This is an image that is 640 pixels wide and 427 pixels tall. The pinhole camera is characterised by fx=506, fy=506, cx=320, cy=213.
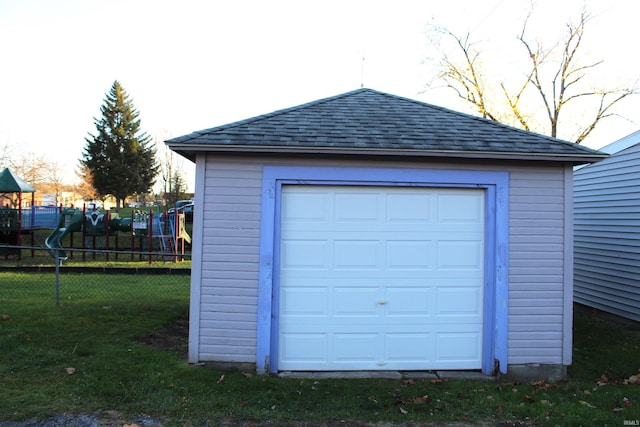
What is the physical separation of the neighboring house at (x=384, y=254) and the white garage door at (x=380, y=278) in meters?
0.01

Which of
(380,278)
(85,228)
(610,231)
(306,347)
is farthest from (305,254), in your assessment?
(85,228)

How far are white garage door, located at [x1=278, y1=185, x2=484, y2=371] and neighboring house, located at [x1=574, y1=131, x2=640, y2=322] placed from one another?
16.4 ft

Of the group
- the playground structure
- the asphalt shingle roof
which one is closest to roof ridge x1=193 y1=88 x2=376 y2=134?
the asphalt shingle roof

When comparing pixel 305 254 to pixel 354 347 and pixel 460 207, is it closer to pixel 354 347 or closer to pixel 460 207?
pixel 354 347

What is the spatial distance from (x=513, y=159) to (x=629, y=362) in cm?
331

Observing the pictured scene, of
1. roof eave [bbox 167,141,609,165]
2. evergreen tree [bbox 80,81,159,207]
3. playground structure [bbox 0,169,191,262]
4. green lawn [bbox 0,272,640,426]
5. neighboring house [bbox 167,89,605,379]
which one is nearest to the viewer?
green lawn [bbox 0,272,640,426]

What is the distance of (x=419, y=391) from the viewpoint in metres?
5.44

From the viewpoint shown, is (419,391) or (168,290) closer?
(419,391)

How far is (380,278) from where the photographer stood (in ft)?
20.3

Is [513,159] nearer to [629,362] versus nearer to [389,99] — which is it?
[389,99]

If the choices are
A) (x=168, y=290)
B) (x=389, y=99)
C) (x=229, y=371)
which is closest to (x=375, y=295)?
(x=229, y=371)

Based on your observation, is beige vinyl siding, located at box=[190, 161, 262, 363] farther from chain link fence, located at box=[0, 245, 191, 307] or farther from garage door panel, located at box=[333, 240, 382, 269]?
chain link fence, located at box=[0, 245, 191, 307]

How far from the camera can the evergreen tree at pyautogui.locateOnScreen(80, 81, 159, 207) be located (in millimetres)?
44688

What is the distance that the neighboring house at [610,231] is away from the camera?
9.49 meters
